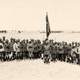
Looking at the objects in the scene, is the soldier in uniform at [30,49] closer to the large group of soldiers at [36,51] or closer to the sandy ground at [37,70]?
the large group of soldiers at [36,51]

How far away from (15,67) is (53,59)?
200cm

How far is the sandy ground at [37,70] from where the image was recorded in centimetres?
843

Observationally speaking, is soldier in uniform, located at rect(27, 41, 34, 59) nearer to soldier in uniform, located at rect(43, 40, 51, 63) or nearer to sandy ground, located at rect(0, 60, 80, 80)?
sandy ground, located at rect(0, 60, 80, 80)

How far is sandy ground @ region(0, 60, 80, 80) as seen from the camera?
8.43 meters

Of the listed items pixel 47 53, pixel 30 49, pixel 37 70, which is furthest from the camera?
pixel 30 49

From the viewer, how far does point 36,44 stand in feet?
36.2

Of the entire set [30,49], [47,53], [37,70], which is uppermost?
[30,49]

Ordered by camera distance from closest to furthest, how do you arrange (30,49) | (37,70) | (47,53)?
1. (37,70)
2. (47,53)
3. (30,49)

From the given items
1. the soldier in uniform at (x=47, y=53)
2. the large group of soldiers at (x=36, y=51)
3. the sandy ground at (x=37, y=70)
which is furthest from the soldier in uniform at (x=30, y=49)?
the soldier in uniform at (x=47, y=53)

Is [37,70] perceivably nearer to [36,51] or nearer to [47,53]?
[47,53]

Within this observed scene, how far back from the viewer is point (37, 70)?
9.38m

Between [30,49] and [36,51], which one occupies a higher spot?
[30,49]

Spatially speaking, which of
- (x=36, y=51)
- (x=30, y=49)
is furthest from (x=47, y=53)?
(x=30, y=49)

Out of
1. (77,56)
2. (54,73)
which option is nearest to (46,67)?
(54,73)
